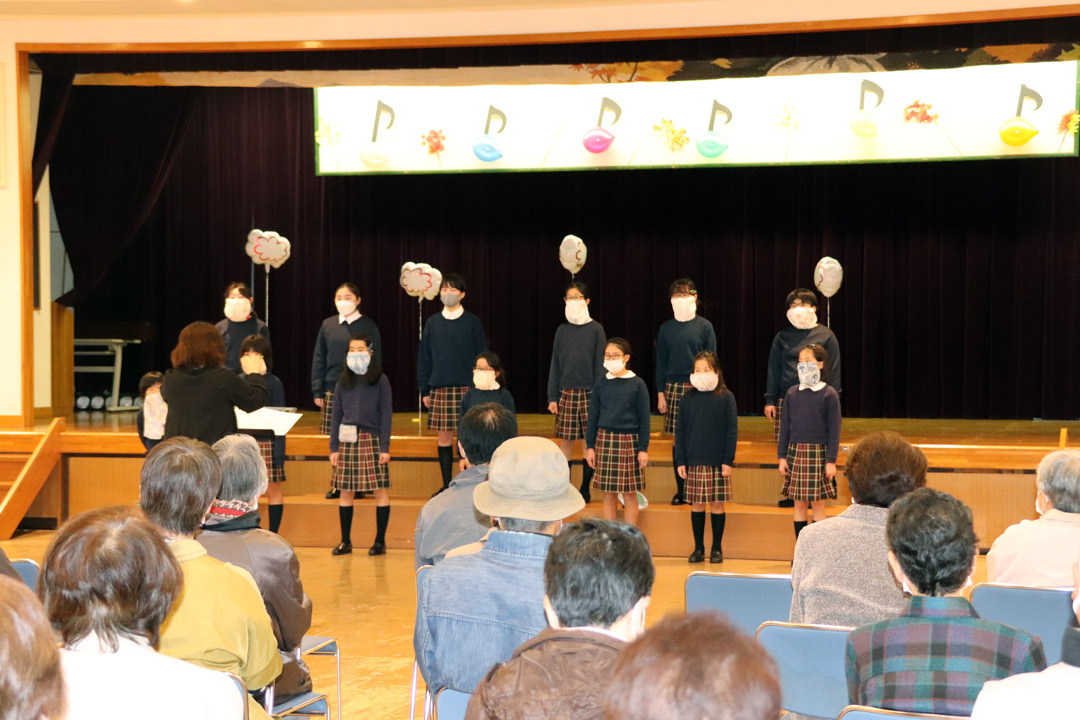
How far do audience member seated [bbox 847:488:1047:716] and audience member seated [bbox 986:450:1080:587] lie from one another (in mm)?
1102

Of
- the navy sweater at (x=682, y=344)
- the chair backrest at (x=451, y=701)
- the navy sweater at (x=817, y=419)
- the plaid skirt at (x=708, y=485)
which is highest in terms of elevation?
the navy sweater at (x=682, y=344)

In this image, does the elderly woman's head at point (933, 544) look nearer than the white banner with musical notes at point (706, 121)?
Yes

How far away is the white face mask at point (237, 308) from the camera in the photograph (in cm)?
753

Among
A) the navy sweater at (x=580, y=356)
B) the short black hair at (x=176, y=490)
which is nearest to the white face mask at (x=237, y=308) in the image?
the navy sweater at (x=580, y=356)

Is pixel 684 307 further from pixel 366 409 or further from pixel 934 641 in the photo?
pixel 934 641

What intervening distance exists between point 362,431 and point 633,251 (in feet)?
15.1

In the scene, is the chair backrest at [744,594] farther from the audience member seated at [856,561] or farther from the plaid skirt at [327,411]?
the plaid skirt at [327,411]

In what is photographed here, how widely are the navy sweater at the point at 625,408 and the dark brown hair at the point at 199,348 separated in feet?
8.11

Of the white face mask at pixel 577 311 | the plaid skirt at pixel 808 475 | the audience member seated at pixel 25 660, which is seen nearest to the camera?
the audience member seated at pixel 25 660

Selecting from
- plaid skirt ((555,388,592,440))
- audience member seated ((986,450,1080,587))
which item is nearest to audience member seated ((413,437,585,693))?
audience member seated ((986,450,1080,587))

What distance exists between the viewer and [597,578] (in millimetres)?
1649

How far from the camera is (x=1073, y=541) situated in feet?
10.0

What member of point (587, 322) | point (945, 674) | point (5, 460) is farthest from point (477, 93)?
point (945, 674)

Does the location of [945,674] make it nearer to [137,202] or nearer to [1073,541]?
[1073,541]
